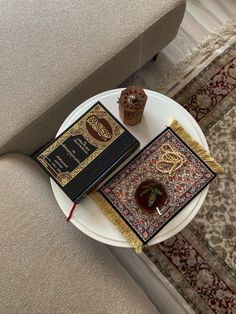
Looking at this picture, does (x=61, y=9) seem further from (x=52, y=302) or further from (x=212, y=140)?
(x=52, y=302)

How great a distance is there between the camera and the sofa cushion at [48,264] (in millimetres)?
1001

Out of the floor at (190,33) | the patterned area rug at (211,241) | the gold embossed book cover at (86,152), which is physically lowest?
the patterned area rug at (211,241)

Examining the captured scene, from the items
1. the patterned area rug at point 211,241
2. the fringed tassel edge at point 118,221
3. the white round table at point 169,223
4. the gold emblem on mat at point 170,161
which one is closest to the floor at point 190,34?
the patterned area rug at point 211,241

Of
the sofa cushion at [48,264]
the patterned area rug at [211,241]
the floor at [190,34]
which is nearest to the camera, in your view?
the sofa cushion at [48,264]

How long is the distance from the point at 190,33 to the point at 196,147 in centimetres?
74

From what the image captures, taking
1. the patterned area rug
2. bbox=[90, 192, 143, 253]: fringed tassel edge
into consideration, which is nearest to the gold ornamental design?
bbox=[90, 192, 143, 253]: fringed tassel edge

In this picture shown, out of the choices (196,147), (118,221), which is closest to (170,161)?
(196,147)

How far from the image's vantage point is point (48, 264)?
3.41ft

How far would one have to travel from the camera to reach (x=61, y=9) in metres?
1.22

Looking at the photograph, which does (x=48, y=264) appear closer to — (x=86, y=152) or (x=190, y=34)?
(x=86, y=152)

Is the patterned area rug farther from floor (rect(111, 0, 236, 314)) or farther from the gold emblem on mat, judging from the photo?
the gold emblem on mat

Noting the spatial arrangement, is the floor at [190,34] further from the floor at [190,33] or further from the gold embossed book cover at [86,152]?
the gold embossed book cover at [86,152]

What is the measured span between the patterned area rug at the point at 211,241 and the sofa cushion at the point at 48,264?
277 millimetres

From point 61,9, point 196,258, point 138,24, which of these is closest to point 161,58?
point 138,24
